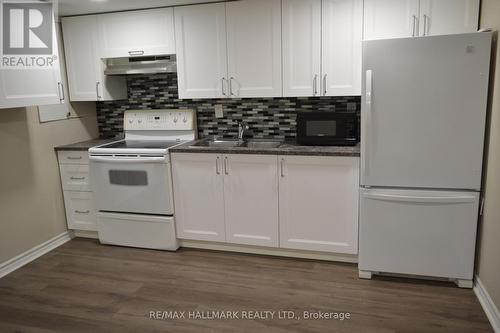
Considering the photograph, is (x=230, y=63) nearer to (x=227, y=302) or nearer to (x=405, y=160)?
(x=405, y=160)

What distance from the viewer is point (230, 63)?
3307mm

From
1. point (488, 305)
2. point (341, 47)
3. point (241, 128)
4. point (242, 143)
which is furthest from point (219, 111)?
point (488, 305)

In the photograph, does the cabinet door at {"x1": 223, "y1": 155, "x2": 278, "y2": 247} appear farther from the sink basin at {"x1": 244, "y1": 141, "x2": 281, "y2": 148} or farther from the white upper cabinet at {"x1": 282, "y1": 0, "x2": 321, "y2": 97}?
the white upper cabinet at {"x1": 282, "y1": 0, "x2": 321, "y2": 97}

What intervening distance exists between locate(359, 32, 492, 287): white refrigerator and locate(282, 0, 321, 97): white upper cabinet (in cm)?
59

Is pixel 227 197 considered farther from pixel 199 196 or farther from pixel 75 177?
pixel 75 177

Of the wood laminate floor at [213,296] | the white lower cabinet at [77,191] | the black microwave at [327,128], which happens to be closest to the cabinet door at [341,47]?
the black microwave at [327,128]

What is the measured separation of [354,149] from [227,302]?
1.40m

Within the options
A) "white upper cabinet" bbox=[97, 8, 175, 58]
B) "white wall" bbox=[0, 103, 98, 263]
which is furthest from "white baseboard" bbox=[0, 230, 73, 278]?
"white upper cabinet" bbox=[97, 8, 175, 58]

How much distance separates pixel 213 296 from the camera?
8.94 feet

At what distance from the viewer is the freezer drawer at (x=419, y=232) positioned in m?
2.61

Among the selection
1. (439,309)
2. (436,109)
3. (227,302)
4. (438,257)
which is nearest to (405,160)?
(436,109)

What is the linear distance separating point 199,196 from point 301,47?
145 centimetres

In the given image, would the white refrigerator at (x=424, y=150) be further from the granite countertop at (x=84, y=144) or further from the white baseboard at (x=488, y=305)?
the granite countertop at (x=84, y=144)

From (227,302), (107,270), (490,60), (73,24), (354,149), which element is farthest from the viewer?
(73,24)
